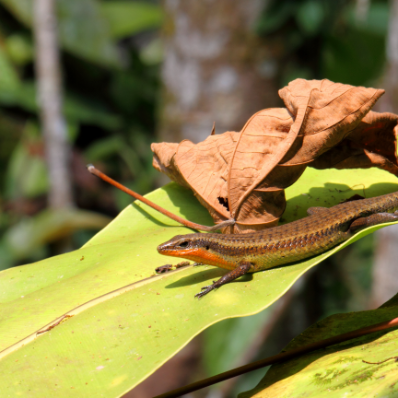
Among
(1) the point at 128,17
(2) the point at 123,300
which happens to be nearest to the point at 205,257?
(2) the point at 123,300

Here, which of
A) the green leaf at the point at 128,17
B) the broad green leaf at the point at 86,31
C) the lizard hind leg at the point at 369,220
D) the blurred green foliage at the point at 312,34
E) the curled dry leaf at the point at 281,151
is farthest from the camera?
the green leaf at the point at 128,17

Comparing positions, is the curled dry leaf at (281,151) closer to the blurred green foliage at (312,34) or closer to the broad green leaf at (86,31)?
the blurred green foliage at (312,34)

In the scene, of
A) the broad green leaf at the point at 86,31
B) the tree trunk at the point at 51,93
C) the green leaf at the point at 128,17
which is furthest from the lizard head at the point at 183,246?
the green leaf at the point at 128,17

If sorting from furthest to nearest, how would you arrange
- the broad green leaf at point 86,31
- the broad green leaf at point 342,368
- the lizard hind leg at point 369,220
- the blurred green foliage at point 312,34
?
the broad green leaf at point 86,31 < the blurred green foliage at point 312,34 < the lizard hind leg at point 369,220 < the broad green leaf at point 342,368

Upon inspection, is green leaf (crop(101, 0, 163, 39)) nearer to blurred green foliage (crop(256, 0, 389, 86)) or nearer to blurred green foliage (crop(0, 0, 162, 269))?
blurred green foliage (crop(0, 0, 162, 269))

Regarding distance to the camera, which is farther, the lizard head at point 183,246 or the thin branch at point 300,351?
the lizard head at point 183,246

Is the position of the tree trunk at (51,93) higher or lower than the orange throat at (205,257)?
higher
